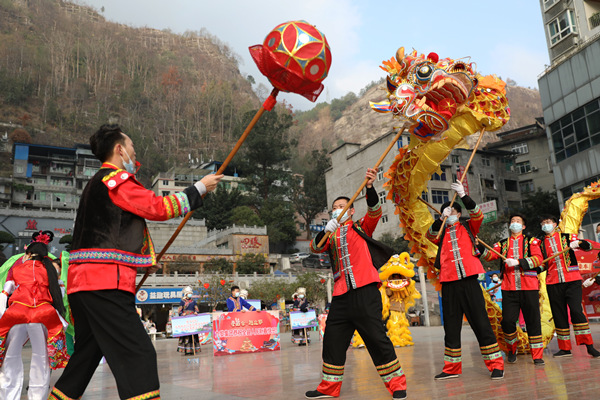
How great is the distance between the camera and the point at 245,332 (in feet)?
36.0

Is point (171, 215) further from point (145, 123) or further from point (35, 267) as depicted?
point (145, 123)

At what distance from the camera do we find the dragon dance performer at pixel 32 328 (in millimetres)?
4699

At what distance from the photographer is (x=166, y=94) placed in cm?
Result: 9700

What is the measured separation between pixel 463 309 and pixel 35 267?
14.4 feet

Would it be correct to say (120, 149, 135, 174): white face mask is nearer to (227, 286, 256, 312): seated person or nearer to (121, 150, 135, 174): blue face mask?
(121, 150, 135, 174): blue face mask

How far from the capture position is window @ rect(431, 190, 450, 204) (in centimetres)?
4388

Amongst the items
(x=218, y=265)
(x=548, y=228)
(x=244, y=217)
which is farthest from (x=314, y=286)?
(x=548, y=228)

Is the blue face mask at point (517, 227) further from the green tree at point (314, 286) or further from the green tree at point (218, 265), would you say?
the green tree at point (218, 265)

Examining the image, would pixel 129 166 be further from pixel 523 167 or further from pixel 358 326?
pixel 523 167

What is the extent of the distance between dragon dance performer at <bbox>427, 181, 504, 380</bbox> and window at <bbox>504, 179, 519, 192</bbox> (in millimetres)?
49106

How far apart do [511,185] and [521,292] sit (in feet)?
162

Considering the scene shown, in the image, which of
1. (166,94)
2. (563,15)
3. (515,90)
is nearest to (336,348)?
(563,15)

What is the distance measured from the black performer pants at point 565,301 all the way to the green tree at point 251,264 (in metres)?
39.1

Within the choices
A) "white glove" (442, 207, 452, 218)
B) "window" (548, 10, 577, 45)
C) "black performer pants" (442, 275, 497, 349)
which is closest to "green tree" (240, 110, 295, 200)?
"window" (548, 10, 577, 45)
